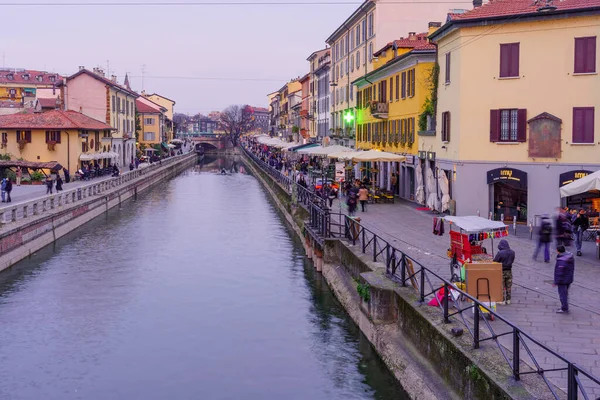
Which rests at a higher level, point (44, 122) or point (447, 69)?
point (447, 69)

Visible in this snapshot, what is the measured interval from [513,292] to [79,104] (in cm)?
6337

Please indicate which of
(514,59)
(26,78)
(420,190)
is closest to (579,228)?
(514,59)

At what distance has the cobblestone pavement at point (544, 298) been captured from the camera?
11.4 m

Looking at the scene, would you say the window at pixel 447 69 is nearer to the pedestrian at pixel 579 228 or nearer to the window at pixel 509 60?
the window at pixel 509 60

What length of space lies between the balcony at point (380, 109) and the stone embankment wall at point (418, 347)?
2164 cm

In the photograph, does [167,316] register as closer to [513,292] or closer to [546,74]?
[513,292]

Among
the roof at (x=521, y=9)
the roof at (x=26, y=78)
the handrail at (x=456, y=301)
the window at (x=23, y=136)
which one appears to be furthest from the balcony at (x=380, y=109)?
the roof at (x=26, y=78)

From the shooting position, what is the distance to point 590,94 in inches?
1030

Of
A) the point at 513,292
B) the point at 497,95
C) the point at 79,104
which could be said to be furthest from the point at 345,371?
the point at 79,104

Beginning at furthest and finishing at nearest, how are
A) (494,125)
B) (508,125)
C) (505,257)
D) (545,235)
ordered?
(494,125), (508,125), (545,235), (505,257)

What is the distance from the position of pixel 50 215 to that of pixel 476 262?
74.0ft

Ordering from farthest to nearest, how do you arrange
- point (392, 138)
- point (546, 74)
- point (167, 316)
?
point (392, 138) → point (546, 74) → point (167, 316)

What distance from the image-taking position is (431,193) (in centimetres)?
3128

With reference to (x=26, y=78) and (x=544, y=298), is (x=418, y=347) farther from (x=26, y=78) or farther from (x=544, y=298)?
(x=26, y=78)
